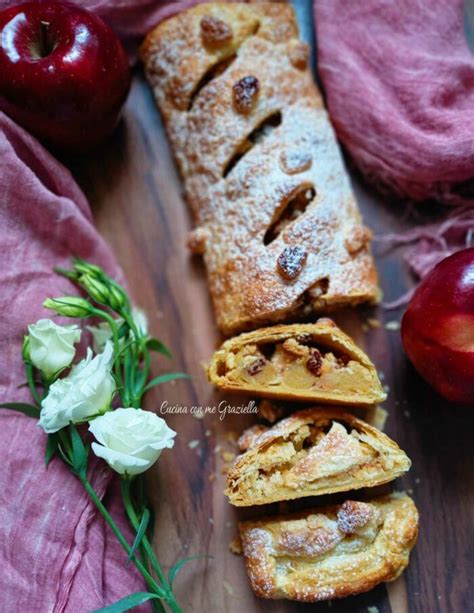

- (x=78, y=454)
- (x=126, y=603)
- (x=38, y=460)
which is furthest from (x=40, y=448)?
(x=126, y=603)

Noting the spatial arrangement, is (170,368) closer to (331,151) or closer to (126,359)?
(126,359)

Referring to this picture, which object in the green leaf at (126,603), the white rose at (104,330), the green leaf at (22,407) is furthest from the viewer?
the white rose at (104,330)

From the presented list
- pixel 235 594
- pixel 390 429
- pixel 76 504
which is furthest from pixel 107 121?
pixel 235 594

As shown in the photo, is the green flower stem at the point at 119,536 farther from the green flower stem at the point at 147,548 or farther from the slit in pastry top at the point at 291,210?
the slit in pastry top at the point at 291,210

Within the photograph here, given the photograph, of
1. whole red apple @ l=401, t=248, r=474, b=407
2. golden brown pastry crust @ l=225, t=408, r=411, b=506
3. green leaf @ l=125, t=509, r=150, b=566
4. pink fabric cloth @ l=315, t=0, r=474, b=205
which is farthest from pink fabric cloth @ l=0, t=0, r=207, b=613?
whole red apple @ l=401, t=248, r=474, b=407

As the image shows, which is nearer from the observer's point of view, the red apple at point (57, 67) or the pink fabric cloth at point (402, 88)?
the red apple at point (57, 67)

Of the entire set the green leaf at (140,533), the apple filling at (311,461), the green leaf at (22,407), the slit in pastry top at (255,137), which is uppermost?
the slit in pastry top at (255,137)

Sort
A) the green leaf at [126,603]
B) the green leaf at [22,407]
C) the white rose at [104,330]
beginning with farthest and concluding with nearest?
the white rose at [104,330], the green leaf at [22,407], the green leaf at [126,603]

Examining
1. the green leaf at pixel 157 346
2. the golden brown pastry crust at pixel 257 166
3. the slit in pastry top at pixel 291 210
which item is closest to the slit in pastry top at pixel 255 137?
the golden brown pastry crust at pixel 257 166
